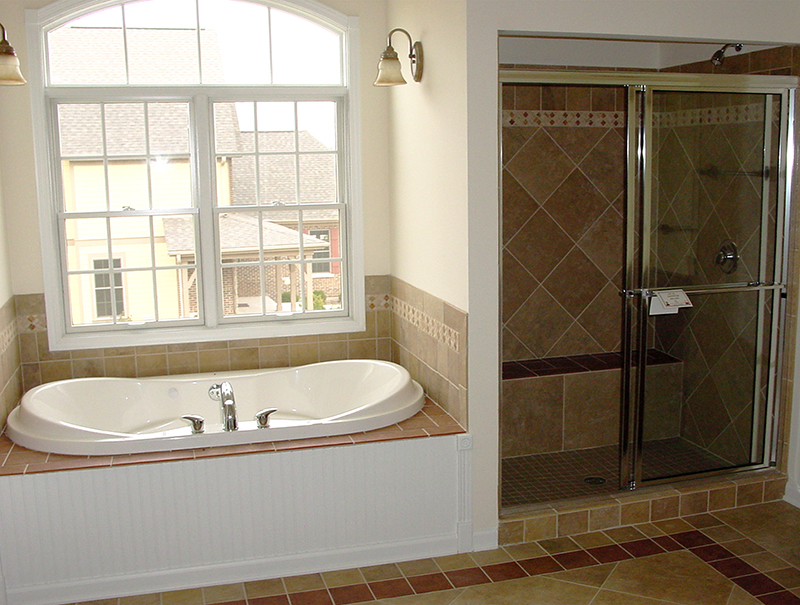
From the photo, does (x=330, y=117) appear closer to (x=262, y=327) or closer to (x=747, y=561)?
(x=262, y=327)

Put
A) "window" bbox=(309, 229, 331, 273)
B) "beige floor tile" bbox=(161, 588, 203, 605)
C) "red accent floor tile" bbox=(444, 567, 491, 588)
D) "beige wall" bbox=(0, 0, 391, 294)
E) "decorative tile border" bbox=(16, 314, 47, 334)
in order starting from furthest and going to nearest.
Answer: "window" bbox=(309, 229, 331, 273) < "decorative tile border" bbox=(16, 314, 47, 334) < "beige wall" bbox=(0, 0, 391, 294) < "red accent floor tile" bbox=(444, 567, 491, 588) < "beige floor tile" bbox=(161, 588, 203, 605)

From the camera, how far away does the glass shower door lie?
3.63 metres

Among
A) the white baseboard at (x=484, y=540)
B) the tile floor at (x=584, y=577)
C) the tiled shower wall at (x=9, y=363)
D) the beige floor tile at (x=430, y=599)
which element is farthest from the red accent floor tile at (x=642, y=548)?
the tiled shower wall at (x=9, y=363)

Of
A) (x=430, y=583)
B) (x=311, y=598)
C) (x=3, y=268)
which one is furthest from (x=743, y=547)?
(x=3, y=268)

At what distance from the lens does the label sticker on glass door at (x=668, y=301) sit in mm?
3678

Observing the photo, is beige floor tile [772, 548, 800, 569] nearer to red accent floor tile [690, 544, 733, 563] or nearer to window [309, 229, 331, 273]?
red accent floor tile [690, 544, 733, 563]

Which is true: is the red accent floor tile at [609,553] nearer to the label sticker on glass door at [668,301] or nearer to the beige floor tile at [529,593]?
the beige floor tile at [529,593]

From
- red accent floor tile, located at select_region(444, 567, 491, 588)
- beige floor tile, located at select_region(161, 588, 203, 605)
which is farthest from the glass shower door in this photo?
beige floor tile, located at select_region(161, 588, 203, 605)

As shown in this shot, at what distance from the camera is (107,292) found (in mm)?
4285

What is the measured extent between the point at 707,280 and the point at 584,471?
119 centimetres

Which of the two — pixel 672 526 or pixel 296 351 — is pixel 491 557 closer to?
pixel 672 526

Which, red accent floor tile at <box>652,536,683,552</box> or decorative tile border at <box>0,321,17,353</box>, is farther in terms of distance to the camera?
decorative tile border at <box>0,321,17,353</box>

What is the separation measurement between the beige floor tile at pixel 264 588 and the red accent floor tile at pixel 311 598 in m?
0.07

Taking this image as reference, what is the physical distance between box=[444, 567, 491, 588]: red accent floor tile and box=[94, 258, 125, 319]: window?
230 centimetres
